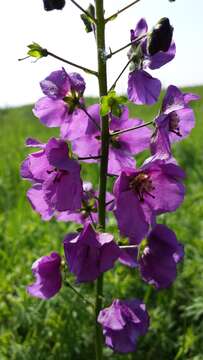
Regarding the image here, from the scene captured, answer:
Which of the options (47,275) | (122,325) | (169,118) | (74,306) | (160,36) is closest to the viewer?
(160,36)

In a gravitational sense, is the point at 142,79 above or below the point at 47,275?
above

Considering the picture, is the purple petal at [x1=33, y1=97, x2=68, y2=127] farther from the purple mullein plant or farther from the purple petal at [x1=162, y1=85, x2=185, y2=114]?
the purple petal at [x1=162, y1=85, x2=185, y2=114]

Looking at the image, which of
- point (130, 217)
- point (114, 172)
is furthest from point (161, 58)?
point (130, 217)

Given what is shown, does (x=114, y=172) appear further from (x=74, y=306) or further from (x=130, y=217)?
(x=74, y=306)

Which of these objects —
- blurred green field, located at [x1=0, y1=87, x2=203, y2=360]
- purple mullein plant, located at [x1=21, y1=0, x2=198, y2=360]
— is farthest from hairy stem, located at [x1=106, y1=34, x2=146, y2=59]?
blurred green field, located at [x1=0, y1=87, x2=203, y2=360]

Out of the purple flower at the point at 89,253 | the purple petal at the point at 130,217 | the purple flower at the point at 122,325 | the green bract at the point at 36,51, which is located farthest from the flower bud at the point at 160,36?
the purple flower at the point at 122,325

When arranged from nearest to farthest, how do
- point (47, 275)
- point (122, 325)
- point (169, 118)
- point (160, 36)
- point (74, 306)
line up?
point (160, 36) < point (169, 118) < point (122, 325) < point (47, 275) < point (74, 306)

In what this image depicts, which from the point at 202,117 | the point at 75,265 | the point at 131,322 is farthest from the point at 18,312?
the point at 202,117
